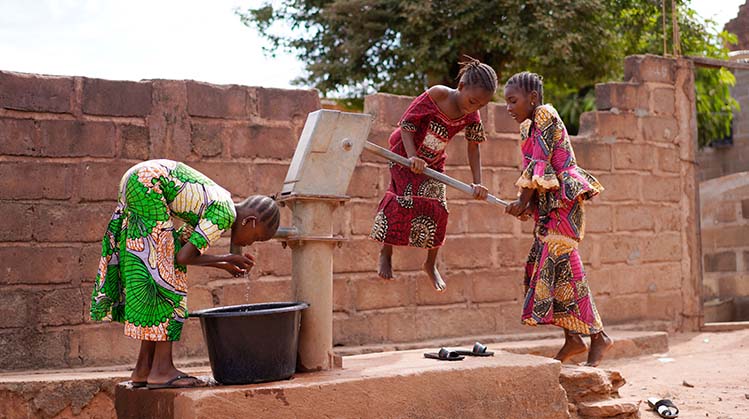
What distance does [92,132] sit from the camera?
550 cm

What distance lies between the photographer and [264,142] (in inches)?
238

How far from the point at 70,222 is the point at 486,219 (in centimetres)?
315

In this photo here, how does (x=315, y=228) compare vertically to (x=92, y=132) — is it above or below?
below

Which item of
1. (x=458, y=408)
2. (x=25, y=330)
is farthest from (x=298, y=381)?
(x=25, y=330)

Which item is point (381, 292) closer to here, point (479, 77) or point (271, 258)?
point (271, 258)

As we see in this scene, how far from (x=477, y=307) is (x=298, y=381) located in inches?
138

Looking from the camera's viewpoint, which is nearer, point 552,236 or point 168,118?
point 552,236

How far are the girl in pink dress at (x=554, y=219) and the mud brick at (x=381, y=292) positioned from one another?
1.83 m

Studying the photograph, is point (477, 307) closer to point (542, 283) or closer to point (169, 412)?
point (542, 283)

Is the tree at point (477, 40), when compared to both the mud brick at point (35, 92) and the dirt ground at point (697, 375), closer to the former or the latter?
the dirt ground at point (697, 375)

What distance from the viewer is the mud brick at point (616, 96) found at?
789cm

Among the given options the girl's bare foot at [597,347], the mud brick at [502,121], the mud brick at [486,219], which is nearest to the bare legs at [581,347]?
the girl's bare foot at [597,347]

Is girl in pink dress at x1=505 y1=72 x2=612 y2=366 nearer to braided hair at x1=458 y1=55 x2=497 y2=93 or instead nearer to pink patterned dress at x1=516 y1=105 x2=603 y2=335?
pink patterned dress at x1=516 y1=105 x2=603 y2=335

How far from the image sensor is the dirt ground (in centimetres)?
514
